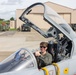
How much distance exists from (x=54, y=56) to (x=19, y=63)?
1183 millimetres

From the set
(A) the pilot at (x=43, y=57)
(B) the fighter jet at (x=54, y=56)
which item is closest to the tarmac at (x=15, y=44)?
(B) the fighter jet at (x=54, y=56)

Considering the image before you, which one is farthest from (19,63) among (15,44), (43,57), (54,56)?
(15,44)

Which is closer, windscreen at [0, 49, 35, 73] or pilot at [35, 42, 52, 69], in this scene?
windscreen at [0, 49, 35, 73]

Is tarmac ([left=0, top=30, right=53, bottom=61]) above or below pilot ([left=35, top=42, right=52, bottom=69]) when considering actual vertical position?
below

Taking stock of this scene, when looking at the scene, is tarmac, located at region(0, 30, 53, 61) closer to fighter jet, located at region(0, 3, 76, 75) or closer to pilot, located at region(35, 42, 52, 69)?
fighter jet, located at region(0, 3, 76, 75)

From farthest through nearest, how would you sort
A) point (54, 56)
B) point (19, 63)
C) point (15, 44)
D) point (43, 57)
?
1. point (15, 44)
2. point (54, 56)
3. point (43, 57)
4. point (19, 63)

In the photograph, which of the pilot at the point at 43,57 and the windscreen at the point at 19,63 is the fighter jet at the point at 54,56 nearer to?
the windscreen at the point at 19,63

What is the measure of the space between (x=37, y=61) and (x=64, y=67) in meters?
0.62

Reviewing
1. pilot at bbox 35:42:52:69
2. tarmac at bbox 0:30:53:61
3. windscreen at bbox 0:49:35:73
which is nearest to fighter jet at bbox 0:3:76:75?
windscreen at bbox 0:49:35:73

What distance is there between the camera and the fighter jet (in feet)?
15.7

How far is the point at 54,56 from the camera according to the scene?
18.8 feet

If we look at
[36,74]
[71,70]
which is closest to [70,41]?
[71,70]

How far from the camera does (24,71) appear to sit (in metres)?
4.66

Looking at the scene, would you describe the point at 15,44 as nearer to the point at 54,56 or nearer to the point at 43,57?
the point at 54,56
